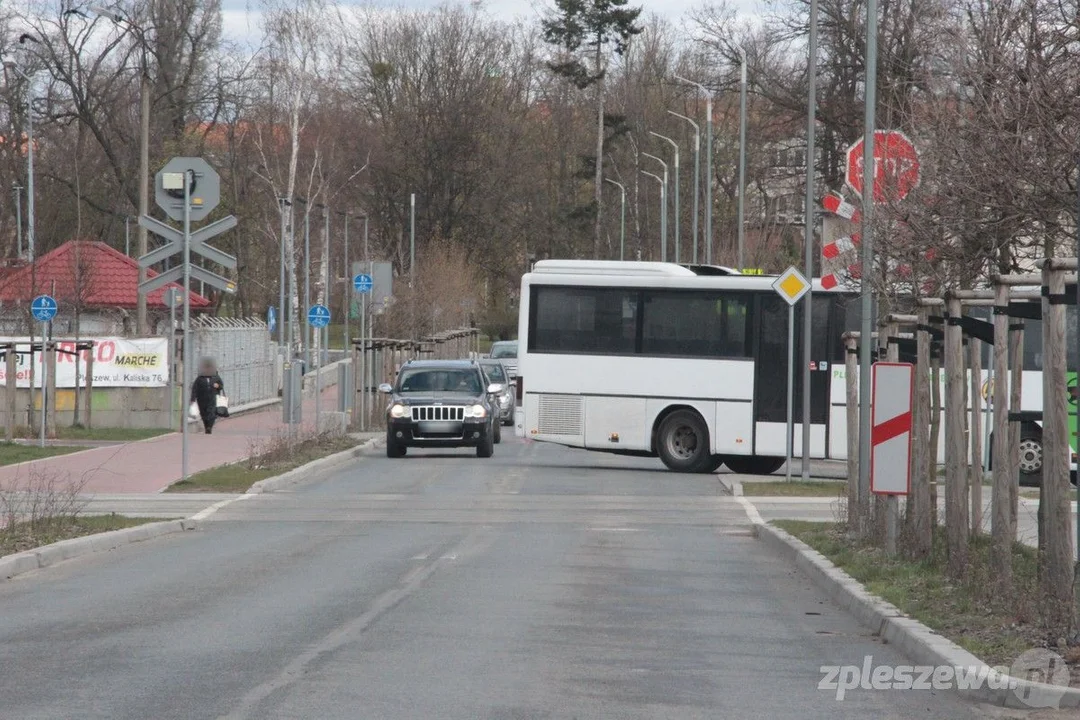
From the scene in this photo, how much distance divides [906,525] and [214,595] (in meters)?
5.56

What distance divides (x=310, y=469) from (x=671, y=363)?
21.1 ft

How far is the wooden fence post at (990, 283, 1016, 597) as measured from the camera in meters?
10.7

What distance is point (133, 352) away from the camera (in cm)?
3947

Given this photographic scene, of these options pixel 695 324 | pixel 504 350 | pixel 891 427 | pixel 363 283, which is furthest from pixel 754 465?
pixel 504 350

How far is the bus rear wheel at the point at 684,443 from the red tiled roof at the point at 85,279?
15.3 metres

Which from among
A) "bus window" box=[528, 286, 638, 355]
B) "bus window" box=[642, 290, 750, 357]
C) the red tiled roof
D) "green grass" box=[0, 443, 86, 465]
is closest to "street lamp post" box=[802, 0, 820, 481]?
"bus window" box=[642, 290, 750, 357]

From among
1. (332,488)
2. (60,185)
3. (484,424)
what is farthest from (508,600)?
(60,185)

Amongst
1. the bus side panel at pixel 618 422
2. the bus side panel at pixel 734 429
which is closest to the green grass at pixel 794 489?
the bus side panel at pixel 734 429

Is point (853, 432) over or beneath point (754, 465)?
over

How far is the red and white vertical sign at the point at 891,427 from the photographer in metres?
13.1

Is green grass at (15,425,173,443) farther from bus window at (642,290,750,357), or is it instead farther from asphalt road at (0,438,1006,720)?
asphalt road at (0,438,1006,720)

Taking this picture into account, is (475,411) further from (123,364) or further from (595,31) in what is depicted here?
(595,31)

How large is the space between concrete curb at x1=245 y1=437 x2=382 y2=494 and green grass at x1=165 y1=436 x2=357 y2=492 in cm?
15

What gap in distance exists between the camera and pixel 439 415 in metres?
30.8
